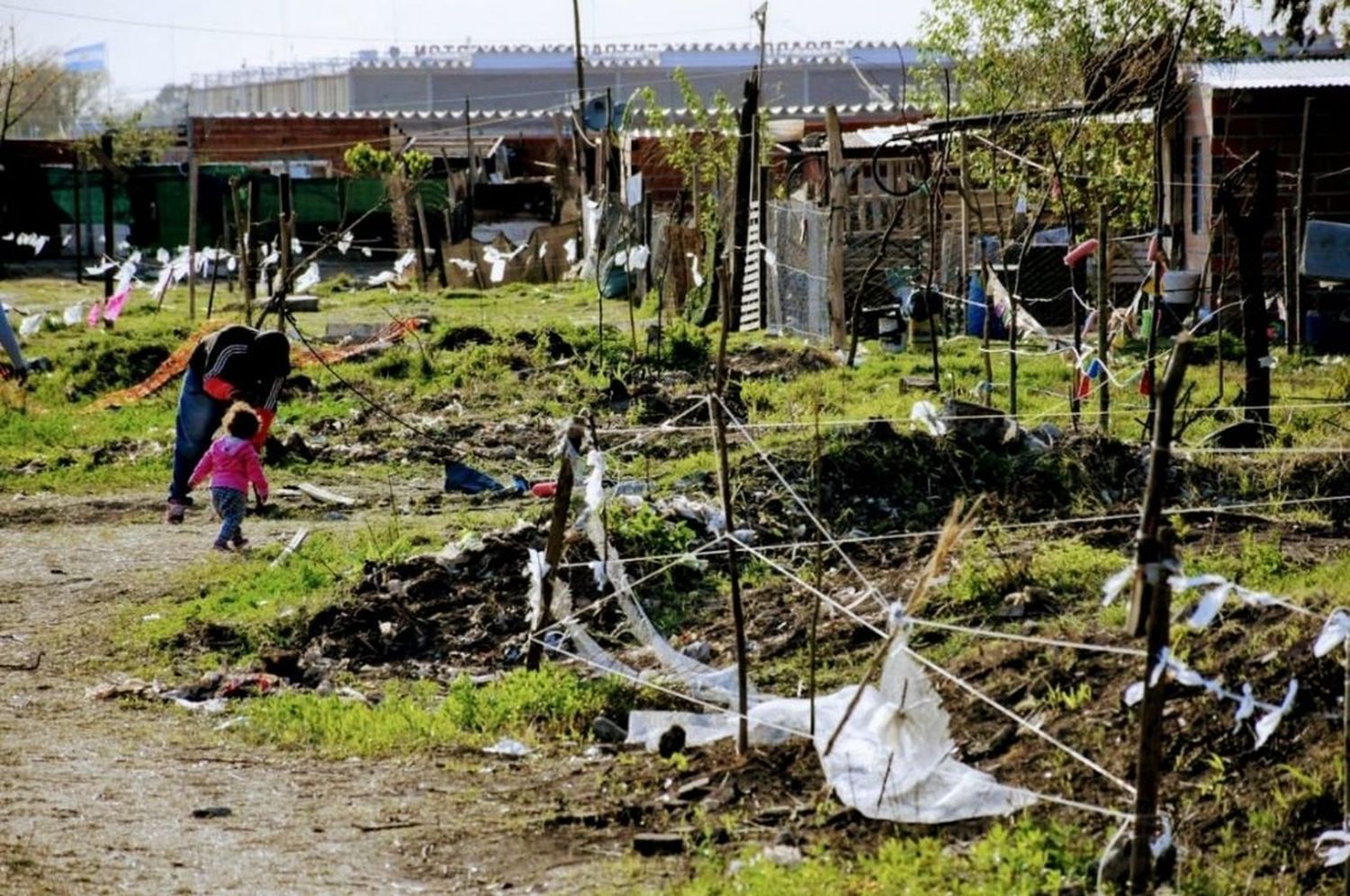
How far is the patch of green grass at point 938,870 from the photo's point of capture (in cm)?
584

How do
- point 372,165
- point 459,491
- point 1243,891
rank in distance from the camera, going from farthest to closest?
point 372,165 < point 459,491 < point 1243,891

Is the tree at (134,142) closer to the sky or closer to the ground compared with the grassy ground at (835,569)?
closer to the sky

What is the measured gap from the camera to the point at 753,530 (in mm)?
10883

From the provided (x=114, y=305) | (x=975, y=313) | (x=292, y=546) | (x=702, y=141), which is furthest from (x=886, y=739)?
(x=702, y=141)

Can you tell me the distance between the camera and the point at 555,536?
8539mm

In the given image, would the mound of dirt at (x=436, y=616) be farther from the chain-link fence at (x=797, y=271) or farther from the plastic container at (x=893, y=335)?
the chain-link fence at (x=797, y=271)

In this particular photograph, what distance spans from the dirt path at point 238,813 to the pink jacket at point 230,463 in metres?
2.68

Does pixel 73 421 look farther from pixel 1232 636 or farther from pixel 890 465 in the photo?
pixel 1232 636

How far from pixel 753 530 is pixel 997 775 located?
4.30 metres

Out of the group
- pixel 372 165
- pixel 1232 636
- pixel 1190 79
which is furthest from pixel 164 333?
pixel 372 165

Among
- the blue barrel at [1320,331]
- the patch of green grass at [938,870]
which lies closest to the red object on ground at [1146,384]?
the blue barrel at [1320,331]

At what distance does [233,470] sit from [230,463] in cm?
5

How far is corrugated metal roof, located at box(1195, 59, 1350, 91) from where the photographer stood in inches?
809

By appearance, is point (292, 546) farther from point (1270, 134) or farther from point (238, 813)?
point (1270, 134)
